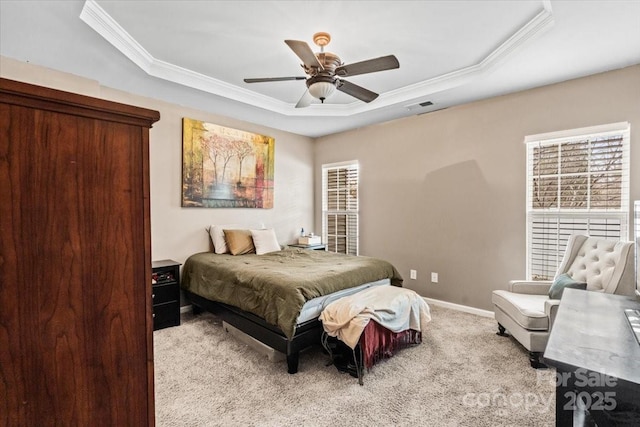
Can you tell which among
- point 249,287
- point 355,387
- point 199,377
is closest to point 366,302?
point 355,387

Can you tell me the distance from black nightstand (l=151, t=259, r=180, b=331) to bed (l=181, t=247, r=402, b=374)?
0.23 m

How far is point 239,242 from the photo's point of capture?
4035 millimetres

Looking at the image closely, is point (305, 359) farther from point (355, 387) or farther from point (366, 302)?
point (366, 302)

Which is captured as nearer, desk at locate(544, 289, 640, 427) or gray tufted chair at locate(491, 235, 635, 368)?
desk at locate(544, 289, 640, 427)

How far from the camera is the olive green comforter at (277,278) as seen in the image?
2.43 m

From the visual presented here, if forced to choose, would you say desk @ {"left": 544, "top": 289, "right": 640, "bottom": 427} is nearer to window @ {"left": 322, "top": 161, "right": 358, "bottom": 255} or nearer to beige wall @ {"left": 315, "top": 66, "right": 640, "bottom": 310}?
beige wall @ {"left": 315, "top": 66, "right": 640, "bottom": 310}

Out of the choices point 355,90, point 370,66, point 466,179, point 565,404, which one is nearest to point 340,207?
point 466,179

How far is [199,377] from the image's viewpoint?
2.36 meters

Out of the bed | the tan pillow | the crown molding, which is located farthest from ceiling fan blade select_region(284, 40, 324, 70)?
the tan pillow

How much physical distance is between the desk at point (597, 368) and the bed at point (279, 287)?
162 centimetres

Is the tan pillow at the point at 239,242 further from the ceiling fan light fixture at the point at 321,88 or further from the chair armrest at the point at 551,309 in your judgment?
the chair armrest at the point at 551,309

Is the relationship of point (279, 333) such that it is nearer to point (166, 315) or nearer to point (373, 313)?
point (373, 313)

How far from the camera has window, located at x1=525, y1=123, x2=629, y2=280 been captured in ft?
9.37

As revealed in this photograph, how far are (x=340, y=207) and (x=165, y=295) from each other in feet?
9.75
